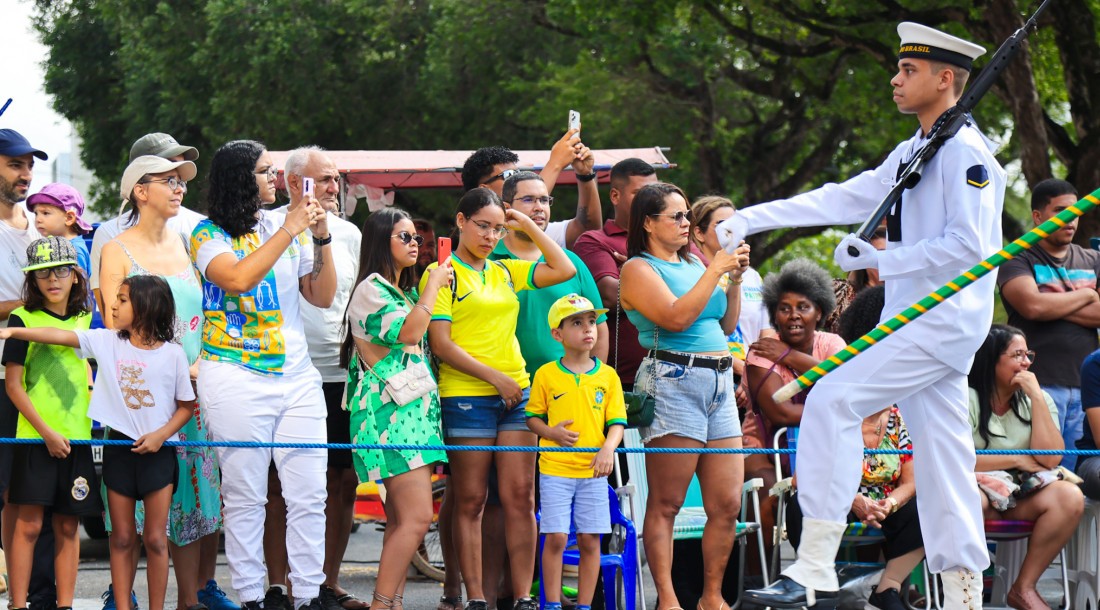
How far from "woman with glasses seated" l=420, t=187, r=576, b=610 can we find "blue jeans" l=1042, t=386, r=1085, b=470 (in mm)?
3030

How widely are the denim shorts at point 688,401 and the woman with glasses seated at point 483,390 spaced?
0.62 meters

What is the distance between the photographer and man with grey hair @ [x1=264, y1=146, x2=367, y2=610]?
688cm

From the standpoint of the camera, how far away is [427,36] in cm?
2356

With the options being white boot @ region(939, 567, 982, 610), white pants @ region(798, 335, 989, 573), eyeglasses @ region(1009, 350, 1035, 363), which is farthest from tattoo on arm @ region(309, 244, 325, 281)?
eyeglasses @ region(1009, 350, 1035, 363)

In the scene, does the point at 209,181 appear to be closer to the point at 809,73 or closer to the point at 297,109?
the point at 809,73

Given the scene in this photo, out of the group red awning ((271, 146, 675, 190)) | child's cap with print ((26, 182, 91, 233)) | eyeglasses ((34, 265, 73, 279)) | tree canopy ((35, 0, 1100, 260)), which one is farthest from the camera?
tree canopy ((35, 0, 1100, 260))

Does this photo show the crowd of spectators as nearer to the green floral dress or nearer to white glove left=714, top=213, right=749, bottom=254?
the green floral dress

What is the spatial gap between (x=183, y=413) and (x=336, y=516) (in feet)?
4.27

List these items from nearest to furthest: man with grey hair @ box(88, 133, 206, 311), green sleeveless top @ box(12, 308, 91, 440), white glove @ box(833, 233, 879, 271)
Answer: white glove @ box(833, 233, 879, 271) → green sleeveless top @ box(12, 308, 91, 440) → man with grey hair @ box(88, 133, 206, 311)

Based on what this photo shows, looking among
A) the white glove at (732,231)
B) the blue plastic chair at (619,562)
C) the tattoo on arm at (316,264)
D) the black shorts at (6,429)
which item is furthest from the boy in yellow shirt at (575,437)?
the black shorts at (6,429)

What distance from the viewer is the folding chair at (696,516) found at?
271 inches

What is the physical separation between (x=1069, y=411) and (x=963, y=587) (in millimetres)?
2976

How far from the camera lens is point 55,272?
6387 millimetres

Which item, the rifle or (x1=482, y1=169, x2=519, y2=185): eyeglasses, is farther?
(x1=482, y1=169, x2=519, y2=185): eyeglasses
